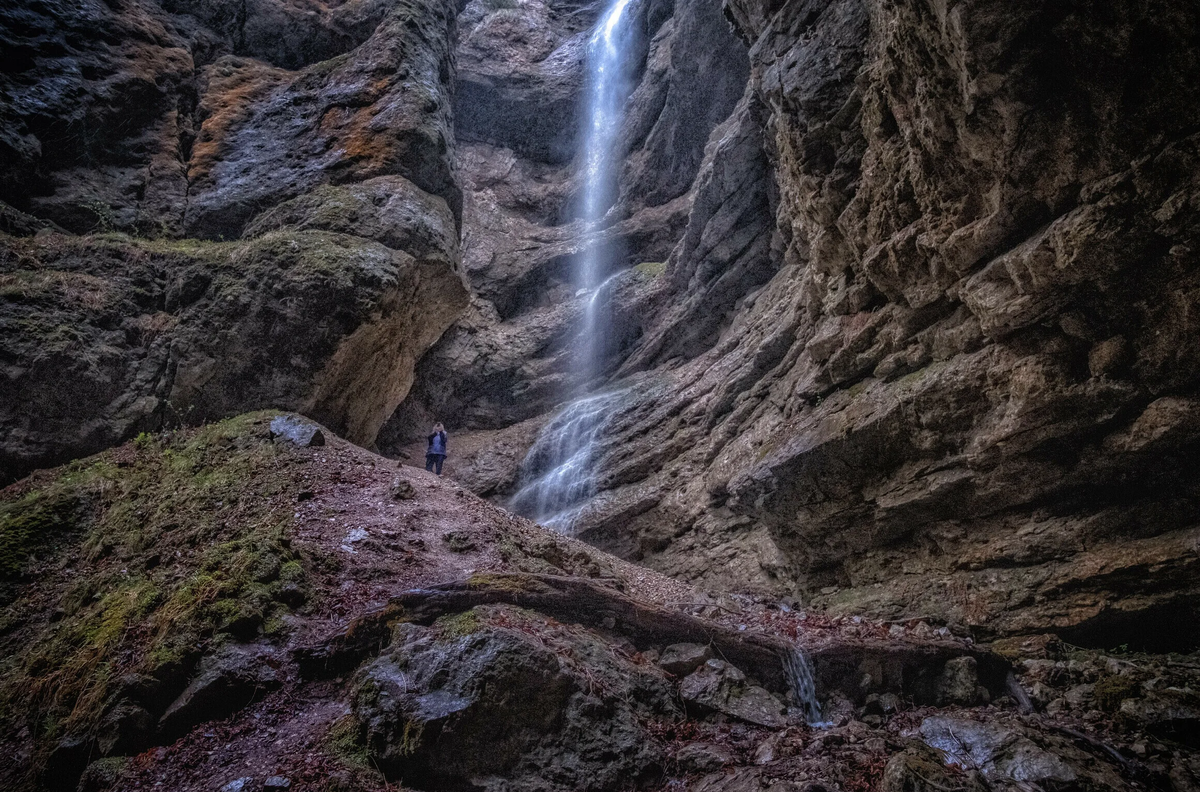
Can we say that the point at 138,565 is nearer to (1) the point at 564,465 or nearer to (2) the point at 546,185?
(1) the point at 564,465

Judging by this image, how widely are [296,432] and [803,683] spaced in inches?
334

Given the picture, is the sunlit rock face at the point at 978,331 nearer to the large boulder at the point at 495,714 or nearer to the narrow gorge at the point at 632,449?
the narrow gorge at the point at 632,449

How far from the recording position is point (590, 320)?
22516 millimetres

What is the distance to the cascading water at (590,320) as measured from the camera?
15711 mm

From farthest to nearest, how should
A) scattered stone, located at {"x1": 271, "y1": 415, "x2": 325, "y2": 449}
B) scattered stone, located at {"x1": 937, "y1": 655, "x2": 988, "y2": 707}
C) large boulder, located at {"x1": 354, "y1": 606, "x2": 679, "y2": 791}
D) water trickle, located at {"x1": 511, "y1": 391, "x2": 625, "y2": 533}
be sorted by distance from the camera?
water trickle, located at {"x1": 511, "y1": 391, "x2": 625, "y2": 533} < scattered stone, located at {"x1": 271, "y1": 415, "x2": 325, "y2": 449} < scattered stone, located at {"x1": 937, "y1": 655, "x2": 988, "y2": 707} < large boulder, located at {"x1": 354, "y1": 606, "x2": 679, "y2": 791}

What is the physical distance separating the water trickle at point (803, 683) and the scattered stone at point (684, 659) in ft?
2.98

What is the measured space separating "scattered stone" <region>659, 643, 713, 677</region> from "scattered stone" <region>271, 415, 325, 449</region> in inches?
265

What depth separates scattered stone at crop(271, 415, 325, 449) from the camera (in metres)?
9.46

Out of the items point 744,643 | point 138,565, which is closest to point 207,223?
point 138,565

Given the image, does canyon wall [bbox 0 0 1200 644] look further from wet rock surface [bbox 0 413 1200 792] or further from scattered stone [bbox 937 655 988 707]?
wet rock surface [bbox 0 413 1200 792]

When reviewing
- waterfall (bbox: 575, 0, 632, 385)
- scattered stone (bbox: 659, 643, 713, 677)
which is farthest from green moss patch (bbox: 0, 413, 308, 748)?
waterfall (bbox: 575, 0, 632, 385)

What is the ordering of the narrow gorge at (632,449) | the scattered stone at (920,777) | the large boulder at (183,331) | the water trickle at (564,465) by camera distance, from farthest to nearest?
the water trickle at (564,465)
the large boulder at (183,331)
the narrow gorge at (632,449)
the scattered stone at (920,777)

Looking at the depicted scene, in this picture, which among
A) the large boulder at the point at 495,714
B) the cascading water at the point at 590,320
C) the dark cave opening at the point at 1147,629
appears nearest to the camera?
the large boulder at the point at 495,714

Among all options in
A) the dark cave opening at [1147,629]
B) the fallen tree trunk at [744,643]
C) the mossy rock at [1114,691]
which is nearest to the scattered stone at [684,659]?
the fallen tree trunk at [744,643]
